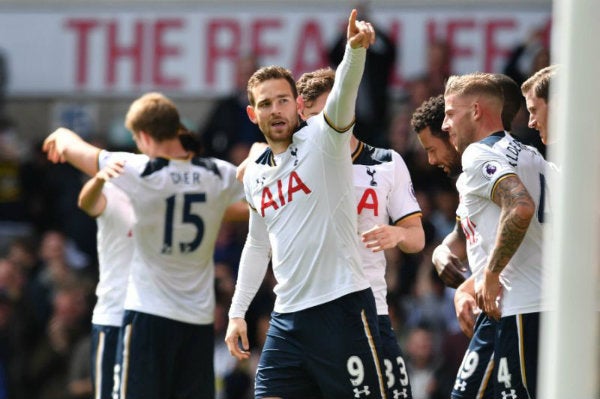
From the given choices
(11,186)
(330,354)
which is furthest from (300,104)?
(11,186)

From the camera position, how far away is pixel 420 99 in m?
12.9

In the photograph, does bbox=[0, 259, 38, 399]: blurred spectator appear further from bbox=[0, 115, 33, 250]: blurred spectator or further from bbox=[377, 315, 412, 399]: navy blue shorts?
bbox=[377, 315, 412, 399]: navy blue shorts

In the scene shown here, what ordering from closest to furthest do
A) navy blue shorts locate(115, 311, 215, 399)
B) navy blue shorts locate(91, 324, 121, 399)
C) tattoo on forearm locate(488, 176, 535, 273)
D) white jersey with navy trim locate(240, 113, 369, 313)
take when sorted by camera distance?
1. tattoo on forearm locate(488, 176, 535, 273)
2. white jersey with navy trim locate(240, 113, 369, 313)
3. navy blue shorts locate(115, 311, 215, 399)
4. navy blue shorts locate(91, 324, 121, 399)

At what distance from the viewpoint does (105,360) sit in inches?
357

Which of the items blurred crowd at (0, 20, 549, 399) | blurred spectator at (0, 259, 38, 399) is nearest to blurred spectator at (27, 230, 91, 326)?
blurred crowd at (0, 20, 549, 399)

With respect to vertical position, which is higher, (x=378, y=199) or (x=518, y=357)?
(x=378, y=199)

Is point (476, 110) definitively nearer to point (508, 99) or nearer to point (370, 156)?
point (508, 99)

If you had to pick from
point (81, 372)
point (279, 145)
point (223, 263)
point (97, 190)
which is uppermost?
point (279, 145)

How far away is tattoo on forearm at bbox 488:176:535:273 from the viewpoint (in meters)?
6.53

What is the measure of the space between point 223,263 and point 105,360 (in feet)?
Result: 13.0

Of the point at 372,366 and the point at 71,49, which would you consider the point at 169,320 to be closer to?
the point at 372,366

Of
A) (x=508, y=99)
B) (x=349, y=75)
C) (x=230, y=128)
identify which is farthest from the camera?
(x=230, y=128)

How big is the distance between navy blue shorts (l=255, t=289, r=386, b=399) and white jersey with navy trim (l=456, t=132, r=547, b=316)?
2.30ft

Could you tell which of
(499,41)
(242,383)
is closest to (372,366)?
(242,383)
